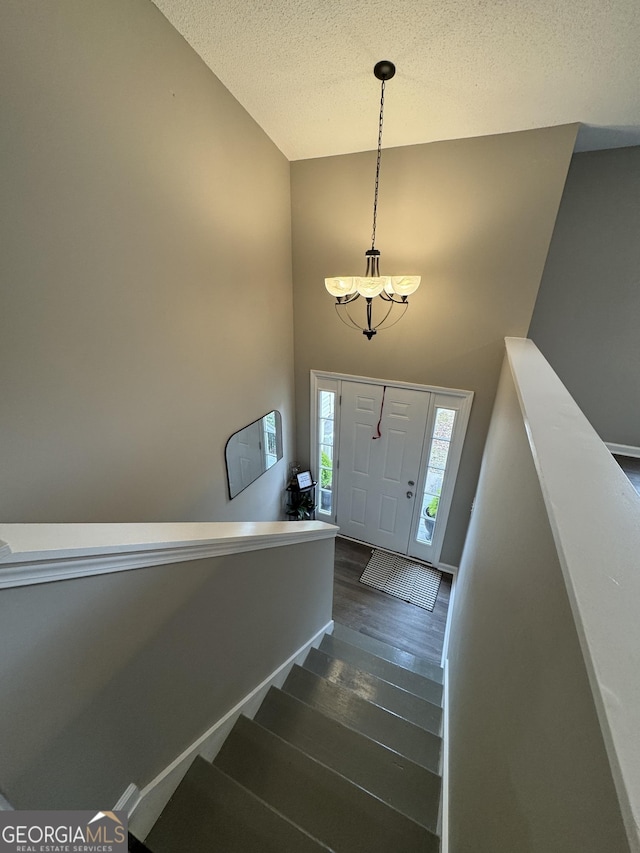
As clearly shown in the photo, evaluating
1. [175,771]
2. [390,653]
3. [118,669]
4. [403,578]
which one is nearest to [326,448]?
[403,578]

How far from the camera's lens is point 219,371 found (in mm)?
2266

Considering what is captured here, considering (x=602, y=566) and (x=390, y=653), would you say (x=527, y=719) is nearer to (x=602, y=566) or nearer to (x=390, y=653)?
(x=602, y=566)

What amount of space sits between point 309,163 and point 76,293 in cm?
234

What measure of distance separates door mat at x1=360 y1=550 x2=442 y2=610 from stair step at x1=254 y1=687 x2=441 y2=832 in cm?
167

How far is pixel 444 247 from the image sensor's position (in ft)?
8.38

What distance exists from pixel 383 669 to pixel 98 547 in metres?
2.38

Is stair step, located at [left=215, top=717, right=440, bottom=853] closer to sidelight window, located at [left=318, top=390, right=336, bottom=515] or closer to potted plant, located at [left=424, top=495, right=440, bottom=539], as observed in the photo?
potted plant, located at [left=424, top=495, right=440, bottom=539]

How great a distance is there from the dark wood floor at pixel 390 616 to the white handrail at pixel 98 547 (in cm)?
219

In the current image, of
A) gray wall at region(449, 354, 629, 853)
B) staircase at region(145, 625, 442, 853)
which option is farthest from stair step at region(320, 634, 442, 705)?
gray wall at region(449, 354, 629, 853)

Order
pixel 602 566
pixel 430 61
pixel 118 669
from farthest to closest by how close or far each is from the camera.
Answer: pixel 430 61 < pixel 118 669 < pixel 602 566

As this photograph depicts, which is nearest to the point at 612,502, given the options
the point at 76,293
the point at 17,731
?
the point at 17,731

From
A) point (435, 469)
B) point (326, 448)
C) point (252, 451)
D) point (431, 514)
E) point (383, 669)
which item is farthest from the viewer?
point (326, 448)

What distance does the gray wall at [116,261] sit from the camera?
3.76 feet

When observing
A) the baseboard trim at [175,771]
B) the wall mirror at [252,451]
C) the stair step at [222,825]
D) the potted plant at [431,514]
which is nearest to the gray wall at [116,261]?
the wall mirror at [252,451]
